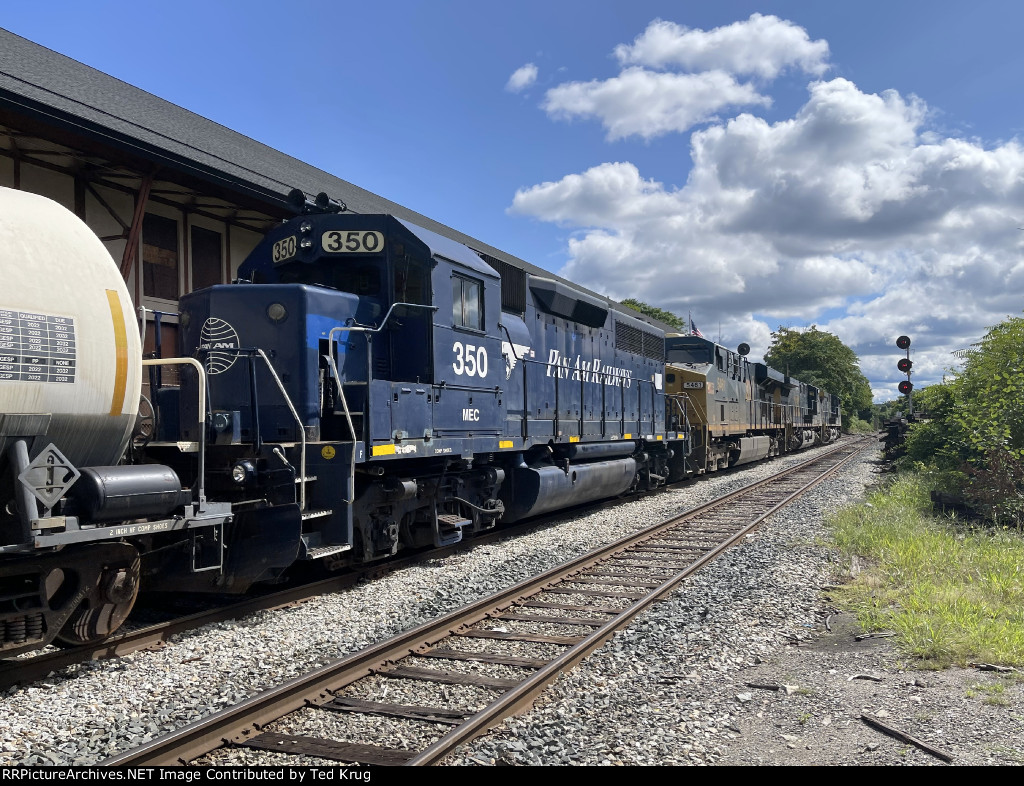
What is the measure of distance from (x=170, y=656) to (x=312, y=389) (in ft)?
8.67

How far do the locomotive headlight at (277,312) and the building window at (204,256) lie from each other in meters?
6.09

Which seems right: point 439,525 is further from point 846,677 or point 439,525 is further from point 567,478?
point 846,677

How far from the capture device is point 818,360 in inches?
2817

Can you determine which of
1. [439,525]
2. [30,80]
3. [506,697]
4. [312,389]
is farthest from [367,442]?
[30,80]

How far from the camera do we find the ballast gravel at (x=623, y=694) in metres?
3.90

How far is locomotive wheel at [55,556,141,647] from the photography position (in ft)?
16.8

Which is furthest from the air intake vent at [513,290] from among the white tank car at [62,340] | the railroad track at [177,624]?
the white tank car at [62,340]

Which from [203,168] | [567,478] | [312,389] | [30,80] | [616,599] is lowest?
[616,599]

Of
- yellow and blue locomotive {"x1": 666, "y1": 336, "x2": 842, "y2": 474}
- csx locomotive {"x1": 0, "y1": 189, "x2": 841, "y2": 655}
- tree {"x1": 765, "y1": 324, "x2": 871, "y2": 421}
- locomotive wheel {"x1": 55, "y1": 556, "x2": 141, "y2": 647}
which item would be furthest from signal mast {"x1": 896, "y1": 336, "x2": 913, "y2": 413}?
tree {"x1": 765, "y1": 324, "x2": 871, "y2": 421}

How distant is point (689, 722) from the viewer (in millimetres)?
4297

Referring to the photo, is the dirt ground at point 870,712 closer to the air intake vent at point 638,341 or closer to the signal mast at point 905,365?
the air intake vent at point 638,341

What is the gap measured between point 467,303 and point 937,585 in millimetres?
5586

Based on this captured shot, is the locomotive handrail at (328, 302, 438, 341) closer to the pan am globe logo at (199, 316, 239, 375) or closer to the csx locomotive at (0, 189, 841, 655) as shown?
the csx locomotive at (0, 189, 841, 655)

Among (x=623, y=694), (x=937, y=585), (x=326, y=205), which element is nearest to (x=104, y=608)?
(x=623, y=694)
